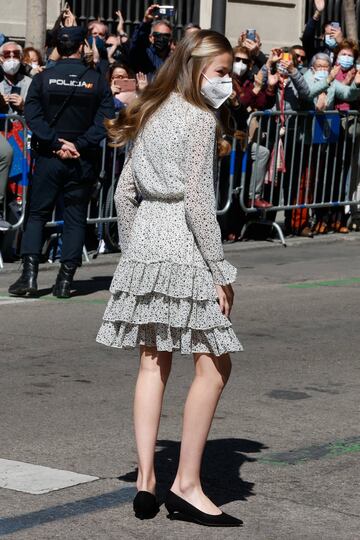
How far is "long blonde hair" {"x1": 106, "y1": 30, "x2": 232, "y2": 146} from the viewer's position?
521 centimetres

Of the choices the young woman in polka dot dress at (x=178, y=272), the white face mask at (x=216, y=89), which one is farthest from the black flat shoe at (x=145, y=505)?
the white face mask at (x=216, y=89)

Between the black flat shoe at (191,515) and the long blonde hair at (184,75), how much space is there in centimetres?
144

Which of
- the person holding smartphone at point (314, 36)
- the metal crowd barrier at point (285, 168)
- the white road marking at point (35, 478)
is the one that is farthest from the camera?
the person holding smartphone at point (314, 36)

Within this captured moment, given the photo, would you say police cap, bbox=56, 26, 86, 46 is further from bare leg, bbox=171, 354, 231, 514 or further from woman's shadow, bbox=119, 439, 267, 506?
bare leg, bbox=171, 354, 231, 514

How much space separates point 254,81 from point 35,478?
939 cm

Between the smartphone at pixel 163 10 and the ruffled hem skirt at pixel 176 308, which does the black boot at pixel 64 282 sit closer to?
the smartphone at pixel 163 10

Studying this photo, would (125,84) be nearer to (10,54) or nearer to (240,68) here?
(10,54)

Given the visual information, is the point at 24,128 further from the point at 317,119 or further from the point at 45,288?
the point at 317,119

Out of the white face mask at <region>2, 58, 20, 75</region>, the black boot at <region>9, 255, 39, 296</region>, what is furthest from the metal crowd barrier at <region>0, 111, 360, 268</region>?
the black boot at <region>9, 255, 39, 296</region>

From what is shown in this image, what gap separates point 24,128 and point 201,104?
733 centimetres

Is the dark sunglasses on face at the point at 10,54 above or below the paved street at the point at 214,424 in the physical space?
above

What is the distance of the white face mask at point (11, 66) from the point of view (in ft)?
42.7

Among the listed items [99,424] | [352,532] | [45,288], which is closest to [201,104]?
[352,532]

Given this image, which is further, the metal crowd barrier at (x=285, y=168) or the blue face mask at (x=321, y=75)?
the blue face mask at (x=321, y=75)
